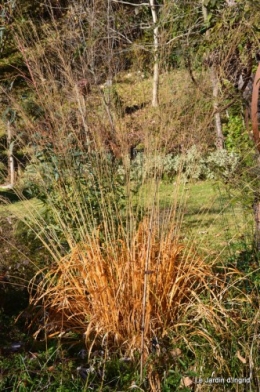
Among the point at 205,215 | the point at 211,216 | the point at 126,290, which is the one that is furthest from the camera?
the point at 211,216

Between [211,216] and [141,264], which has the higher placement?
[141,264]

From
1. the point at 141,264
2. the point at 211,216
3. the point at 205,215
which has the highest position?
the point at 141,264

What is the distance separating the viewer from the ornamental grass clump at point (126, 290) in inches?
117

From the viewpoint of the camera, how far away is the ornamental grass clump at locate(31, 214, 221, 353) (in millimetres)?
2979

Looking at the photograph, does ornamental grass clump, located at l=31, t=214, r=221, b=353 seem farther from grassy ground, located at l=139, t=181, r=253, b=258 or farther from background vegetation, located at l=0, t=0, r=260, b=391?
grassy ground, located at l=139, t=181, r=253, b=258

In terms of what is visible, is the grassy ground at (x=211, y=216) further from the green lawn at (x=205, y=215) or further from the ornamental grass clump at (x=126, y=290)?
the ornamental grass clump at (x=126, y=290)

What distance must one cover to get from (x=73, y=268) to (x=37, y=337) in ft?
1.50

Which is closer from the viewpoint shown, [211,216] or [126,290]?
[126,290]

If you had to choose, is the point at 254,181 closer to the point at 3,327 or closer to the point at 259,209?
the point at 259,209

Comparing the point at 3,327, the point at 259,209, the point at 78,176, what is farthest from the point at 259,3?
the point at 3,327

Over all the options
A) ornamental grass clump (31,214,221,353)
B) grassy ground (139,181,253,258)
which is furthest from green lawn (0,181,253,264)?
ornamental grass clump (31,214,221,353)

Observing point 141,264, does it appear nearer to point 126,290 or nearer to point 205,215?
point 126,290

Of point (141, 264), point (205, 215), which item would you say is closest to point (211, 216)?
point (205, 215)

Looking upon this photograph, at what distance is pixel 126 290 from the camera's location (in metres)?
3.01
